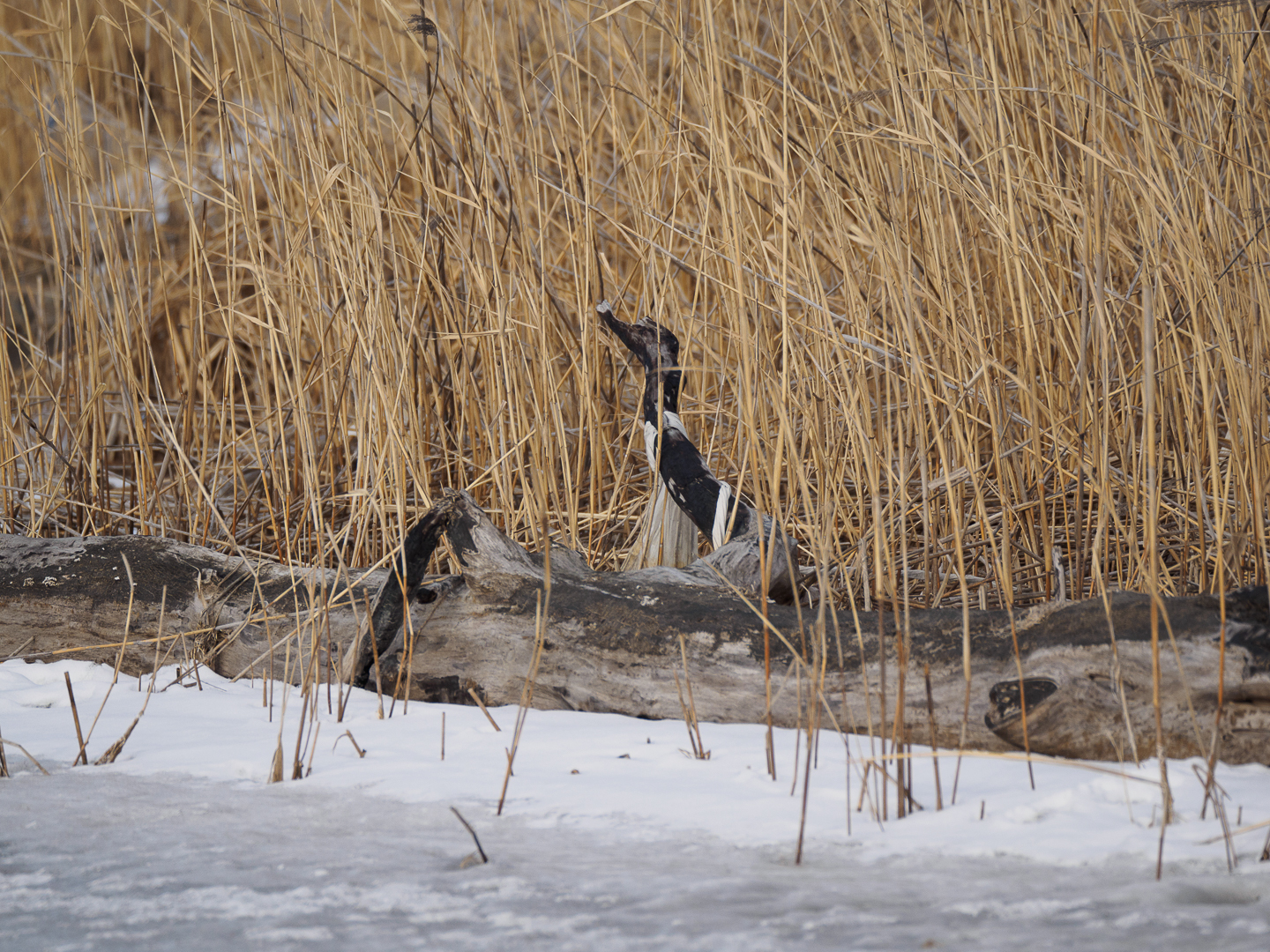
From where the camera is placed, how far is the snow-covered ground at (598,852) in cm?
83

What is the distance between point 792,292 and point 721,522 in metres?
0.38

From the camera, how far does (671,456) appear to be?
5.60 ft

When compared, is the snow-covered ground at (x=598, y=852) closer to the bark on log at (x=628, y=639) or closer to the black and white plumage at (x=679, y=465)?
the bark on log at (x=628, y=639)

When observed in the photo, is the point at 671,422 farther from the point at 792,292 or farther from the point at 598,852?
the point at 598,852

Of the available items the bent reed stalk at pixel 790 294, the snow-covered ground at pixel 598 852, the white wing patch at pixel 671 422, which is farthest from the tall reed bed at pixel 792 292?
the snow-covered ground at pixel 598 852

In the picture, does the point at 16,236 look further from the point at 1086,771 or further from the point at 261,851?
the point at 1086,771

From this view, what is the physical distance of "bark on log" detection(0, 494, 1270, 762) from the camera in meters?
1.13

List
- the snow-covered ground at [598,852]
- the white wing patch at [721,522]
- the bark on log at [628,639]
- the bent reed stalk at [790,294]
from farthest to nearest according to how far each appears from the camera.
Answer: the white wing patch at [721,522] → the bent reed stalk at [790,294] → the bark on log at [628,639] → the snow-covered ground at [598,852]

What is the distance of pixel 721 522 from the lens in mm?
1675

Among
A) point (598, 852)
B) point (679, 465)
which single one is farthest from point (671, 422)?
point (598, 852)

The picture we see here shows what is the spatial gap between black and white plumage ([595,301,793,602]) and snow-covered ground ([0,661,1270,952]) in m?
0.41

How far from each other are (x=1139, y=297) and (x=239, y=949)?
1849mm

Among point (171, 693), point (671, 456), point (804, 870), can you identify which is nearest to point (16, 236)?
point (171, 693)

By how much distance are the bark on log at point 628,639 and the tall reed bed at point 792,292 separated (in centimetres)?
11
